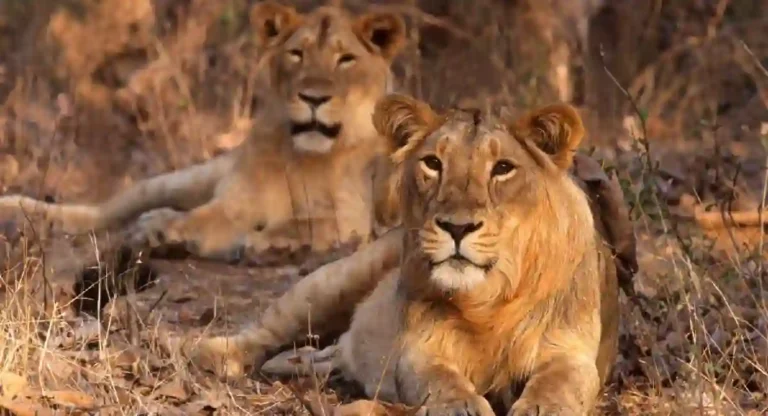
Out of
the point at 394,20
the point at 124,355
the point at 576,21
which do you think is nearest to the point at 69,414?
the point at 124,355

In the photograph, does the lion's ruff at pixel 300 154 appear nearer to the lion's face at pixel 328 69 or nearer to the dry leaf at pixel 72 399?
the lion's face at pixel 328 69

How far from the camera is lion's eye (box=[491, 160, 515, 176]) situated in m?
4.12

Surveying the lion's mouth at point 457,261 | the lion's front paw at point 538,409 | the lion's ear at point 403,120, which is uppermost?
the lion's ear at point 403,120

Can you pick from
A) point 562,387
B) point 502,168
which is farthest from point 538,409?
point 502,168

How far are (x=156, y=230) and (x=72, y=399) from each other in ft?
11.0

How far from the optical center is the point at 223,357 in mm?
5031

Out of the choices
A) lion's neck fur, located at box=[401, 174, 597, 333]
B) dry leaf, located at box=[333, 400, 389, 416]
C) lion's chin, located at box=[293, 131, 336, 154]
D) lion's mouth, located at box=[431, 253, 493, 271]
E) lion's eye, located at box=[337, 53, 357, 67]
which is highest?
lion's mouth, located at box=[431, 253, 493, 271]

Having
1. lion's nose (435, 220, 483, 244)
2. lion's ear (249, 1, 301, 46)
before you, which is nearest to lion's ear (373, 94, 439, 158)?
lion's nose (435, 220, 483, 244)

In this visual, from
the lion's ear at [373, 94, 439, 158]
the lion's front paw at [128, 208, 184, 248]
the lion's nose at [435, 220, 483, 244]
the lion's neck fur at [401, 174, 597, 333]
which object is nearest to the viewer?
the lion's nose at [435, 220, 483, 244]

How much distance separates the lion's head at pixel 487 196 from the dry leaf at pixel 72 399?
963mm

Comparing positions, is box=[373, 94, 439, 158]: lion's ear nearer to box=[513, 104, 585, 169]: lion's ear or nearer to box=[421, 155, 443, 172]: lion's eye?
box=[421, 155, 443, 172]: lion's eye

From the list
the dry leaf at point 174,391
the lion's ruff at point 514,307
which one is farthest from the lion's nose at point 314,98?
the dry leaf at point 174,391

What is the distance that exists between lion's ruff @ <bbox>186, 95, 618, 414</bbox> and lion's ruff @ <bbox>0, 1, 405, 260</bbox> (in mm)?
2956

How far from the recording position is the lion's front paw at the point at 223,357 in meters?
4.95
